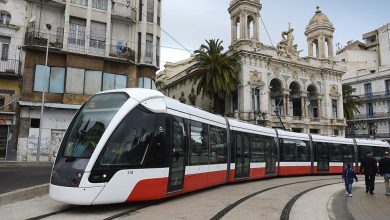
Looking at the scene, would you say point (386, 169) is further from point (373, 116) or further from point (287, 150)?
point (373, 116)

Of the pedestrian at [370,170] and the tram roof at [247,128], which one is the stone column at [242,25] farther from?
the pedestrian at [370,170]

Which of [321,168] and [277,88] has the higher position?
[277,88]

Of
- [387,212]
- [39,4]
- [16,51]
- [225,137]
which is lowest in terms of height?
[387,212]

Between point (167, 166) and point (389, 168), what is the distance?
7965mm

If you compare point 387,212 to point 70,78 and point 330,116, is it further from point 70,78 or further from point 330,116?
point 330,116

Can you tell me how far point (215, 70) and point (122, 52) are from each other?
14.2 m

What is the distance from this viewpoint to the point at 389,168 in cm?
1195

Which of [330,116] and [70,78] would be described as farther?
[330,116]

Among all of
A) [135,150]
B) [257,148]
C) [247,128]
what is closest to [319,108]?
[257,148]

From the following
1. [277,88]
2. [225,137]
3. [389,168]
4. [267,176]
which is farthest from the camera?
[277,88]

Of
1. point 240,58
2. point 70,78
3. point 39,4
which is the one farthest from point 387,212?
point 240,58

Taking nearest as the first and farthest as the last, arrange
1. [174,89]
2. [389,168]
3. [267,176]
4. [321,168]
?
1. [389,168]
2. [267,176]
3. [321,168]
4. [174,89]

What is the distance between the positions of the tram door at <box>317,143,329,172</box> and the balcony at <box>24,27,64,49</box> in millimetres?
19169

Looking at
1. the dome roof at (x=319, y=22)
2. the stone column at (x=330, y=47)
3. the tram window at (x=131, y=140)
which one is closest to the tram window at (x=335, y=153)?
the tram window at (x=131, y=140)
